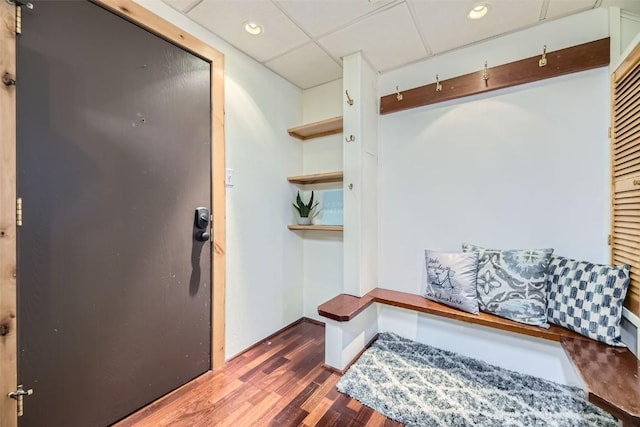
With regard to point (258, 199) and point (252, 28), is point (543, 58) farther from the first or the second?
point (258, 199)

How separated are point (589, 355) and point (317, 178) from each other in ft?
6.65

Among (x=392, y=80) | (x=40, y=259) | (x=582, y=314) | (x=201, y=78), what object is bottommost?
(x=582, y=314)

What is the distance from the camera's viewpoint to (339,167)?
249cm

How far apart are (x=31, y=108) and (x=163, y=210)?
2.24ft

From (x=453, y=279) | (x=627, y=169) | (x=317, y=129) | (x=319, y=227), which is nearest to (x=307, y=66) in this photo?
(x=317, y=129)

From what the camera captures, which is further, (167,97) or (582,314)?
(167,97)

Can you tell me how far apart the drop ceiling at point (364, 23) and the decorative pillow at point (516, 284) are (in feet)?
4.91

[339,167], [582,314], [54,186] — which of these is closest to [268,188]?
[339,167]

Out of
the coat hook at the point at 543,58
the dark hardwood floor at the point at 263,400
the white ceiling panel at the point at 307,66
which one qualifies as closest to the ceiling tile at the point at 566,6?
the coat hook at the point at 543,58

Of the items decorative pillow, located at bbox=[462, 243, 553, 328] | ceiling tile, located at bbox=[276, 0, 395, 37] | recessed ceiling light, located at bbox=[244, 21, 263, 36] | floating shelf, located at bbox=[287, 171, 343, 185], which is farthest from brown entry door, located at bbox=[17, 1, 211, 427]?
decorative pillow, located at bbox=[462, 243, 553, 328]

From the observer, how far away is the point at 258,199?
2193 millimetres

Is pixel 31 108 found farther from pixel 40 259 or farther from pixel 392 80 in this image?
pixel 392 80

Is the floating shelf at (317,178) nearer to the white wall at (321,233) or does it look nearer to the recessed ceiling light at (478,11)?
the white wall at (321,233)

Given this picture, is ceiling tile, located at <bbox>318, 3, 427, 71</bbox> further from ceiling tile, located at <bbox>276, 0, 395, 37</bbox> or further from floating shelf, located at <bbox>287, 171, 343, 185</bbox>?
floating shelf, located at <bbox>287, 171, 343, 185</bbox>
